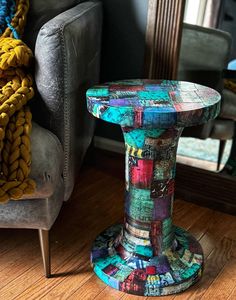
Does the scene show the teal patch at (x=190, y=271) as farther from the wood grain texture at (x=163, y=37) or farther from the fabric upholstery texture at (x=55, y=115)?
the wood grain texture at (x=163, y=37)

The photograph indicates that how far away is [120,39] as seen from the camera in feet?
5.32

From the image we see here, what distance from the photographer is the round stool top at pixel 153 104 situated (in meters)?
1.01

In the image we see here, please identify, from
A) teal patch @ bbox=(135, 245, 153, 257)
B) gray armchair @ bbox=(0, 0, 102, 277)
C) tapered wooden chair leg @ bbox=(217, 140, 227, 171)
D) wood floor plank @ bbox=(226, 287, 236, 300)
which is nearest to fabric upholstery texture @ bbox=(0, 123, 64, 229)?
gray armchair @ bbox=(0, 0, 102, 277)

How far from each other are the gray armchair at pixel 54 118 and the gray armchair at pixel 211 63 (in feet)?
1.29

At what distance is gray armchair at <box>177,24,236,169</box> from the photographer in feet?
4.81

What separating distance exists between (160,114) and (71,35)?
0.36 metres

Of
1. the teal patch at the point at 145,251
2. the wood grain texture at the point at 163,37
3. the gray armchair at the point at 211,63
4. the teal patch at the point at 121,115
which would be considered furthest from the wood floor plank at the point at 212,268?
the wood grain texture at the point at 163,37

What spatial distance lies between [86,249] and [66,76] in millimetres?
570

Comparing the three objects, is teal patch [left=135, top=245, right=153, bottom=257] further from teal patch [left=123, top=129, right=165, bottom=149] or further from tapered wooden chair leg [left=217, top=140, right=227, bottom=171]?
tapered wooden chair leg [left=217, top=140, right=227, bottom=171]

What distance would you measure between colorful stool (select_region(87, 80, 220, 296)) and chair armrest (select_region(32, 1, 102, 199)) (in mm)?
89

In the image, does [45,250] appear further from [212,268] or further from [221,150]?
[221,150]

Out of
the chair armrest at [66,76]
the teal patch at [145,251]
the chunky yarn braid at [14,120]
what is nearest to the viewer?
the chunky yarn braid at [14,120]

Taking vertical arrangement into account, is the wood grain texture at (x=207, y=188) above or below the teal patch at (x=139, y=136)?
below

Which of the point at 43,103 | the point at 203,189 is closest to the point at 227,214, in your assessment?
the point at 203,189
